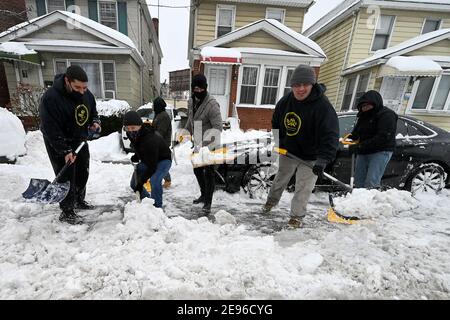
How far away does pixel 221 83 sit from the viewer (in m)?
10.5

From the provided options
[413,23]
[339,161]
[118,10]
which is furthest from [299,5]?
[339,161]

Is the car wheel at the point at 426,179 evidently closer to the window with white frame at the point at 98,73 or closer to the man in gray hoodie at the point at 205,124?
the man in gray hoodie at the point at 205,124

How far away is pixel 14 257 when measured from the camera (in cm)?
206

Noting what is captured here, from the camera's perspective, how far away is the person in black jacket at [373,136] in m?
3.30

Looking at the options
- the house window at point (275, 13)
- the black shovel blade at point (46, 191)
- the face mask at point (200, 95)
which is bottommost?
the black shovel blade at point (46, 191)

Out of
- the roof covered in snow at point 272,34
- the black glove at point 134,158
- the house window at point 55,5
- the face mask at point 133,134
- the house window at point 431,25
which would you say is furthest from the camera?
the house window at point 55,5

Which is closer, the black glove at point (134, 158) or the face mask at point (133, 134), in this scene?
the face mask at point (133, 134)

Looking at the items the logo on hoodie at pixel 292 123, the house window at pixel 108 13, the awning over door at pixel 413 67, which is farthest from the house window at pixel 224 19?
the logo on hoodie at pixel 292 123

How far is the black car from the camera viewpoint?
4.05 meters

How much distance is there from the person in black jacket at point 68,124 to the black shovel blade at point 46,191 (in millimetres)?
219

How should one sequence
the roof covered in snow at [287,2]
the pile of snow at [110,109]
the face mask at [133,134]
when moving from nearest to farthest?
the face mask at [133,134], the pile of snow at [110,109], the roof covered in snow at [287,2]

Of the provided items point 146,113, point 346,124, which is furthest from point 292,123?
point 146,113

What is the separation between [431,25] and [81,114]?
53.1ft
